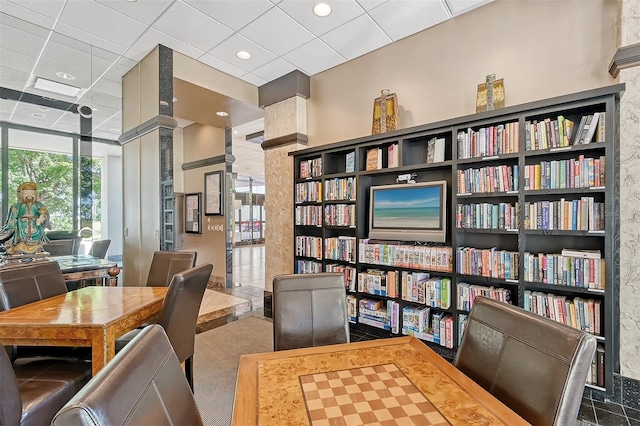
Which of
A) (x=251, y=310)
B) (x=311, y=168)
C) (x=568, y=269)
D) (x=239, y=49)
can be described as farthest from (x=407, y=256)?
(x=239, y=49)

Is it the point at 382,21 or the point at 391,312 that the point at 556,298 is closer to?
the point at 391,312

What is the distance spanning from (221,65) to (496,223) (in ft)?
12.6

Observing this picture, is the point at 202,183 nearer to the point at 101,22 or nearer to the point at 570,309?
the point at 101,22

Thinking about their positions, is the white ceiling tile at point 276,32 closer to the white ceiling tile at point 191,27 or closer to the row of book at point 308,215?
the white ceiling tile at point 191,27

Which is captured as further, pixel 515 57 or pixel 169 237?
pixel 169 237

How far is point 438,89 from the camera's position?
3.21 metres

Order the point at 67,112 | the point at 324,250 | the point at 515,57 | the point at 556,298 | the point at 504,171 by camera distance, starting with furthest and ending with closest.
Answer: the point at 67,112, the point at 324,250, the point at 515,57, the point at 504,171, the point at 556,298

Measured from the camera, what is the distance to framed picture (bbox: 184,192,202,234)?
636 cm

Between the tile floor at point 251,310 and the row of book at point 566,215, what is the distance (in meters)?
1.24

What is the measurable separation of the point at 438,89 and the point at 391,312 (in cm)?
242

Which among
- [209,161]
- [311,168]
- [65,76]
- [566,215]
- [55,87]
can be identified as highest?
[65,76]

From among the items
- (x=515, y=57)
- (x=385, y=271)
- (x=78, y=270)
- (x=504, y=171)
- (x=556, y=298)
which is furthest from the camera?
(x=385, y=271)

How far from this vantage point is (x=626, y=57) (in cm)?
210

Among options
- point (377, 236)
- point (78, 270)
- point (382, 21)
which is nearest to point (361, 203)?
point (377, 236)
